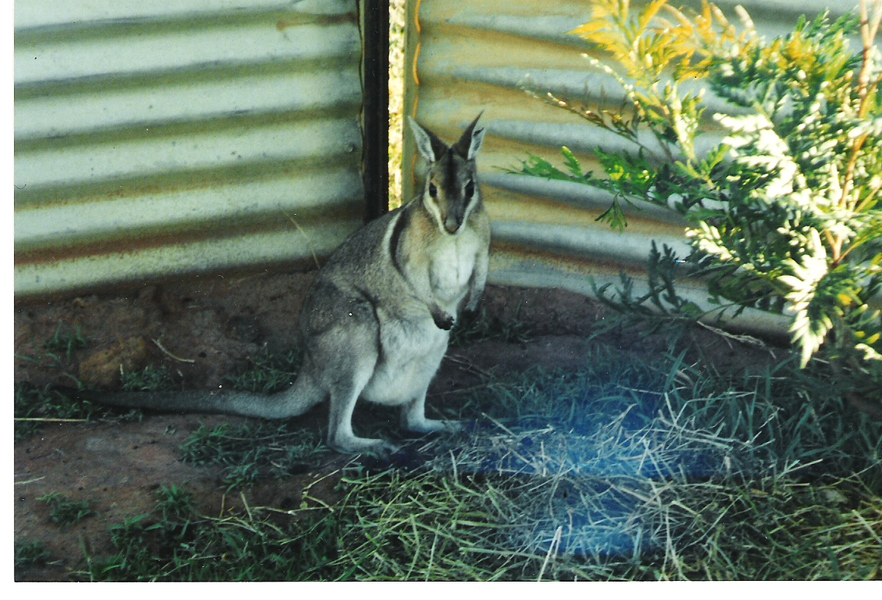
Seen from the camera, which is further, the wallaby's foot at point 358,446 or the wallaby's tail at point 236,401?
the wallaby's tail at point 236,401

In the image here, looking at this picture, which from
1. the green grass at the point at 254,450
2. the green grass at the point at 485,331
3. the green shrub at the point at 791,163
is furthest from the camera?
the green grass at the point at 485,331

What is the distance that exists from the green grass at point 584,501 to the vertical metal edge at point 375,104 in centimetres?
133

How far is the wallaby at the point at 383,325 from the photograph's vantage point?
3.52 meters

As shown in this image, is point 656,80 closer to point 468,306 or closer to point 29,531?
point 468,306

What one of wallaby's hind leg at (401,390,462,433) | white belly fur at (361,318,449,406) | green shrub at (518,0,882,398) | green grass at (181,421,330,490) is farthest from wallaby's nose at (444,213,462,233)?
green grass at (181,421,330,490)

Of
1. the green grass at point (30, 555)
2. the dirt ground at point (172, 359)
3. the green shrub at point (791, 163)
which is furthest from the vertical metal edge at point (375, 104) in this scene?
the green grass at point (30, 555)

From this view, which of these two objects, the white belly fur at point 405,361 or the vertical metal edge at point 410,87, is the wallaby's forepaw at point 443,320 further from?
the vertical metal edge at point 410,87

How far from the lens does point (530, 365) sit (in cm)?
399

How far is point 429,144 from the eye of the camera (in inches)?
131

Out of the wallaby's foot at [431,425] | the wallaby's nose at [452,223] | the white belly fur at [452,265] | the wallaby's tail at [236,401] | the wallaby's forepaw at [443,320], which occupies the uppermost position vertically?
the wallaby's nose at [452,223]

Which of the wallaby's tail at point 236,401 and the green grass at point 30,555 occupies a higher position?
the wallaby's tail at point 236,401

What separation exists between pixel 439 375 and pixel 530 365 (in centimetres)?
43

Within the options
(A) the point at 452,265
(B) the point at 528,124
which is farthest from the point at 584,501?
(B) the point at 528,124

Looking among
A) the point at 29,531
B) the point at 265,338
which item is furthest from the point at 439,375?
the point at 29,531
